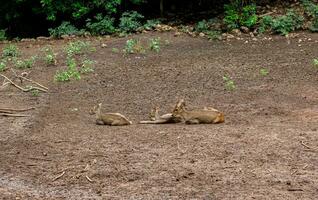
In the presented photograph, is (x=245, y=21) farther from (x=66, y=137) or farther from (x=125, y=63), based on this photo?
(x=66, y=137)

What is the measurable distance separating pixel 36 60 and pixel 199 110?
5627 mm

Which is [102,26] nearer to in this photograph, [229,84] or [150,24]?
[150,24]

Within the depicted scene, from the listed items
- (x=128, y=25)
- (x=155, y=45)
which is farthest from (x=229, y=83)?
(x=128, y=25)

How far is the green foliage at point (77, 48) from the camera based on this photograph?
40.6ft

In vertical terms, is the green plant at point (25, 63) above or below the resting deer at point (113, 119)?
below

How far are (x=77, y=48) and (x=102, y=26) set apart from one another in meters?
2.40

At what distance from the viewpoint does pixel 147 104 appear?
880 cm

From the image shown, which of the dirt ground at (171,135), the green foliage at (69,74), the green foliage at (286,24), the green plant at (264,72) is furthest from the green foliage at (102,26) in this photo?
the green plant at (264,72)

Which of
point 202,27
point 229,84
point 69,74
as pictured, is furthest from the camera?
point 202,27

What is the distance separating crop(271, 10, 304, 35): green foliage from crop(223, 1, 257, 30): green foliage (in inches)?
21.8

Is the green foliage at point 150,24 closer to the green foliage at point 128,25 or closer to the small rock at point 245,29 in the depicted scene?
the green foliage at point 128,25

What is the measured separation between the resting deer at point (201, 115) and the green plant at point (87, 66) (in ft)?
11.9

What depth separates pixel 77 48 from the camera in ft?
41.1

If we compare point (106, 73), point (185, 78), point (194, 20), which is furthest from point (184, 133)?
point (194, 20)
